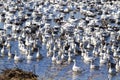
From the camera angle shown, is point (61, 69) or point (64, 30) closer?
point (61, 69)

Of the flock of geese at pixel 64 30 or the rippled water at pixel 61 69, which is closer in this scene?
the rippled water at pixel 61 69

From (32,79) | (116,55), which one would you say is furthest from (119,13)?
(32,79)

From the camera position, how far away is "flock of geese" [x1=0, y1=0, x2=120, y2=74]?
1213 inches

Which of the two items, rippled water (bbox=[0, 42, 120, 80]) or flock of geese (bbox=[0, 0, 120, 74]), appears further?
flock of geese (bbox=[0, 0, 120, 74])

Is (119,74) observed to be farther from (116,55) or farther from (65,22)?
(65,22)

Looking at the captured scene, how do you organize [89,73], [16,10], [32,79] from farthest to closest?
1. [16,10]
2. [89,73]
3. [32,79]

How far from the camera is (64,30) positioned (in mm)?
38688

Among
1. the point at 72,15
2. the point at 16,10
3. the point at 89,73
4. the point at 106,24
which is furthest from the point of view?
the point at 16,10

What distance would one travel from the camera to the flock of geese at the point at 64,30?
30812 mm

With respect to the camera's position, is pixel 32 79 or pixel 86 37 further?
pixel 86 37

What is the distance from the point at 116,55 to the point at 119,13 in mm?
16090

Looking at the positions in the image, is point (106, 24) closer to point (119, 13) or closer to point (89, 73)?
point (119, 13)

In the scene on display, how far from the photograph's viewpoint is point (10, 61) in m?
29.8

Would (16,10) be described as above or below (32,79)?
below
